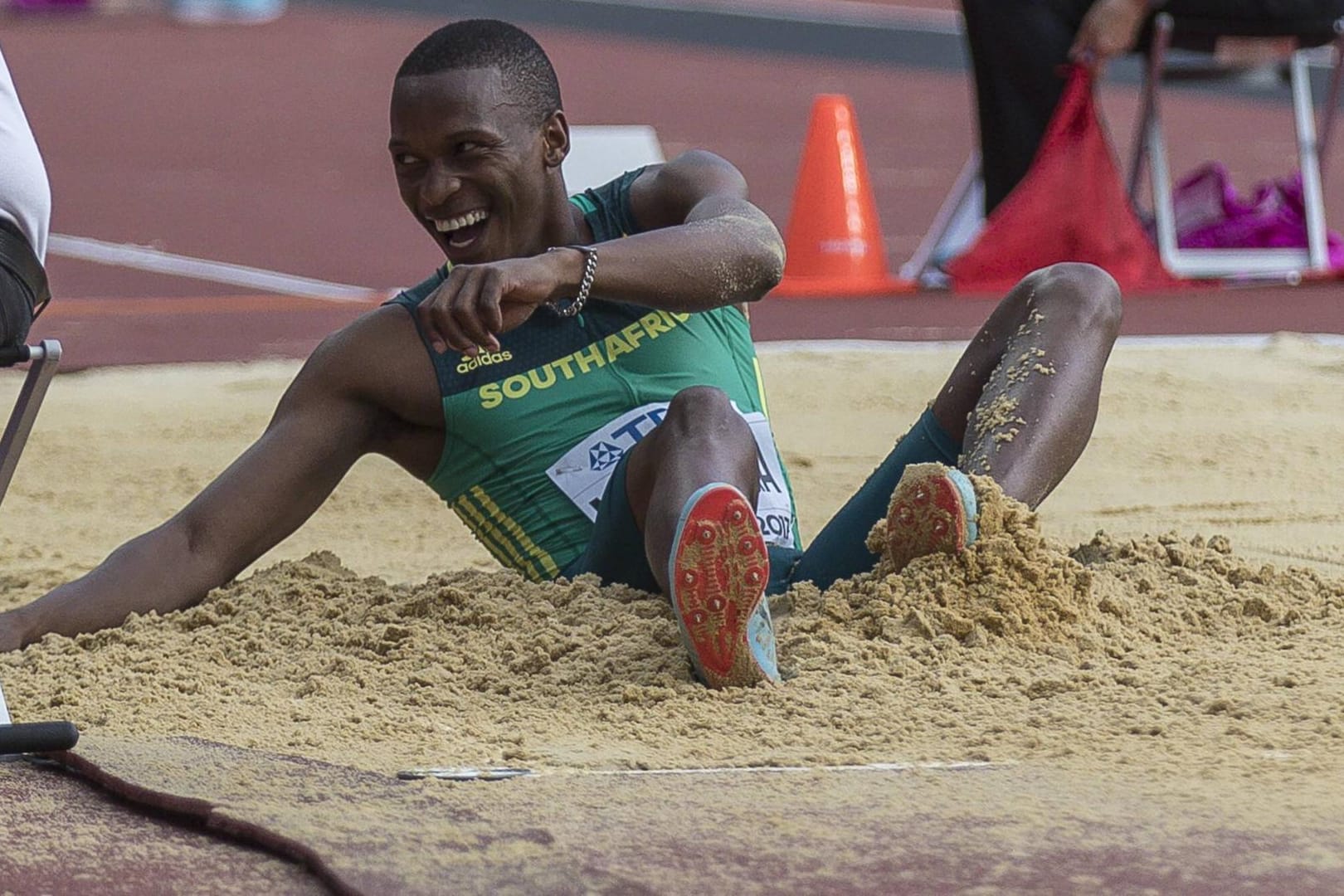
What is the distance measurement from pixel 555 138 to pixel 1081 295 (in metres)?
0.83

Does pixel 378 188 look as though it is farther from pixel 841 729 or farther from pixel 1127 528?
pixel 841 729

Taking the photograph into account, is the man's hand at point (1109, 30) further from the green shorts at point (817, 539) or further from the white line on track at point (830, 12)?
the white line on track at point (830, 12)

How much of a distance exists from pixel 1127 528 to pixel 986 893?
219cm

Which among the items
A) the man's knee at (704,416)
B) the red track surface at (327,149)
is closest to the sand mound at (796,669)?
the man's knee at (704,416)

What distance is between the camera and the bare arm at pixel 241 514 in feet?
10.6

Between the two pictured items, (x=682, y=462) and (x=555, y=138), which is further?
(x=555, y=138)

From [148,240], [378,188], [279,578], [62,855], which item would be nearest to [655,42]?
[378,188]

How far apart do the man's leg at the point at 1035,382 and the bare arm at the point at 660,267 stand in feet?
1.14

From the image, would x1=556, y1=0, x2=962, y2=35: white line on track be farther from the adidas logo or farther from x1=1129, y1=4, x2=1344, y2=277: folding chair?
the adidas logo

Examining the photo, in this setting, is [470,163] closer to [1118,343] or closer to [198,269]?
[1118,343]

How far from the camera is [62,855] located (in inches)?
90.7

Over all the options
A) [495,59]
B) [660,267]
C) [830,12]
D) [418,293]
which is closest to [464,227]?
[418,293]

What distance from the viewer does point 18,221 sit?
9.33 ft

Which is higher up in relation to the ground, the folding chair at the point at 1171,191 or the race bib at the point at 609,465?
the folding chair at the point at 1171,191
